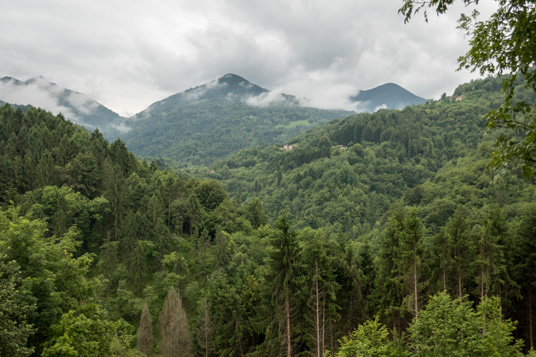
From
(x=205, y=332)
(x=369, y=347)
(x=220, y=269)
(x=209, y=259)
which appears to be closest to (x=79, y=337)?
(x=369, y=347)

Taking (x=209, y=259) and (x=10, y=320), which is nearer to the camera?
(x=10, y=320)

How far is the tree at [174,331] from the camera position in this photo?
37062 millimetres

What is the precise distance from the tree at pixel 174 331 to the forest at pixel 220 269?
0.17 meters

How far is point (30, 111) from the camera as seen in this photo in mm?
A: 67938

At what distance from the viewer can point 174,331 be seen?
37406 mm

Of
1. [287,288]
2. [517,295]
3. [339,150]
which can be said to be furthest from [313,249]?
[339,150]

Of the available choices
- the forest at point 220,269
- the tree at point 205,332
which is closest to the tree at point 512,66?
the forest at point 220,269

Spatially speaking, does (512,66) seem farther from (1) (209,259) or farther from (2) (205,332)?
(1) (209,259)

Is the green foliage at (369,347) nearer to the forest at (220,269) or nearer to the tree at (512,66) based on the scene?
the forest at (220,269)

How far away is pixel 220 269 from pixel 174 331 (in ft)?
35.7

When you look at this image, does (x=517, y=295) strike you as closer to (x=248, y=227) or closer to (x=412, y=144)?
(x=248, y=227)

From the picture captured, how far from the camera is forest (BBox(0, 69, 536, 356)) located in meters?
15.7

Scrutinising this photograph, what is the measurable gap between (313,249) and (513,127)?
→ 2274 cm

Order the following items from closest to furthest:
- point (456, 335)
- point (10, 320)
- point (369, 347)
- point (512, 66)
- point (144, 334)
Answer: point (512, 66)
point (10, 320)
point (456, 335)
point (369, 347)
point (144, 334)
